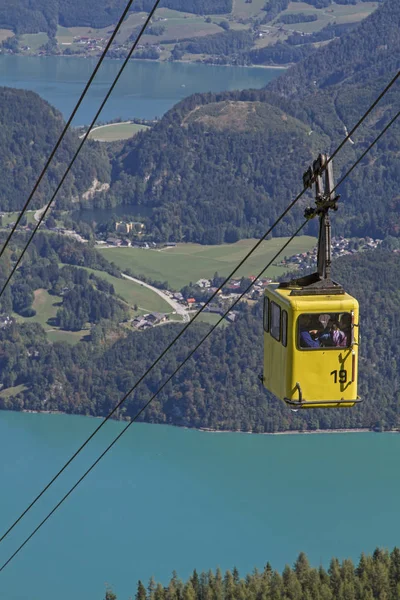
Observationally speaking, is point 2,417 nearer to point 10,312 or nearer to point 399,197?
point 10,312

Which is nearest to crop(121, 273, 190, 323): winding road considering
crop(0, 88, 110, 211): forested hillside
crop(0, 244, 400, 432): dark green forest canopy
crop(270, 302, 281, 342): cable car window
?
crop(0, 244, 400, 432): dark green forest canopy

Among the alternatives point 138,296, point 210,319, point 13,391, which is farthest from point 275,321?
point 138,296

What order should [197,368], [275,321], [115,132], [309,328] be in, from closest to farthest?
[309,328] → [275,321] → [197,368] → [115,132]

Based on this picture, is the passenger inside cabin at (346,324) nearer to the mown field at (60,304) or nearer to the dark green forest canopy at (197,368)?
the dark green forest canopy at (197,368)

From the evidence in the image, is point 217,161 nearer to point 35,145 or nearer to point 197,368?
point 35,145

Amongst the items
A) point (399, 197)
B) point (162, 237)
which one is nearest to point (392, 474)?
point (162, 237)
